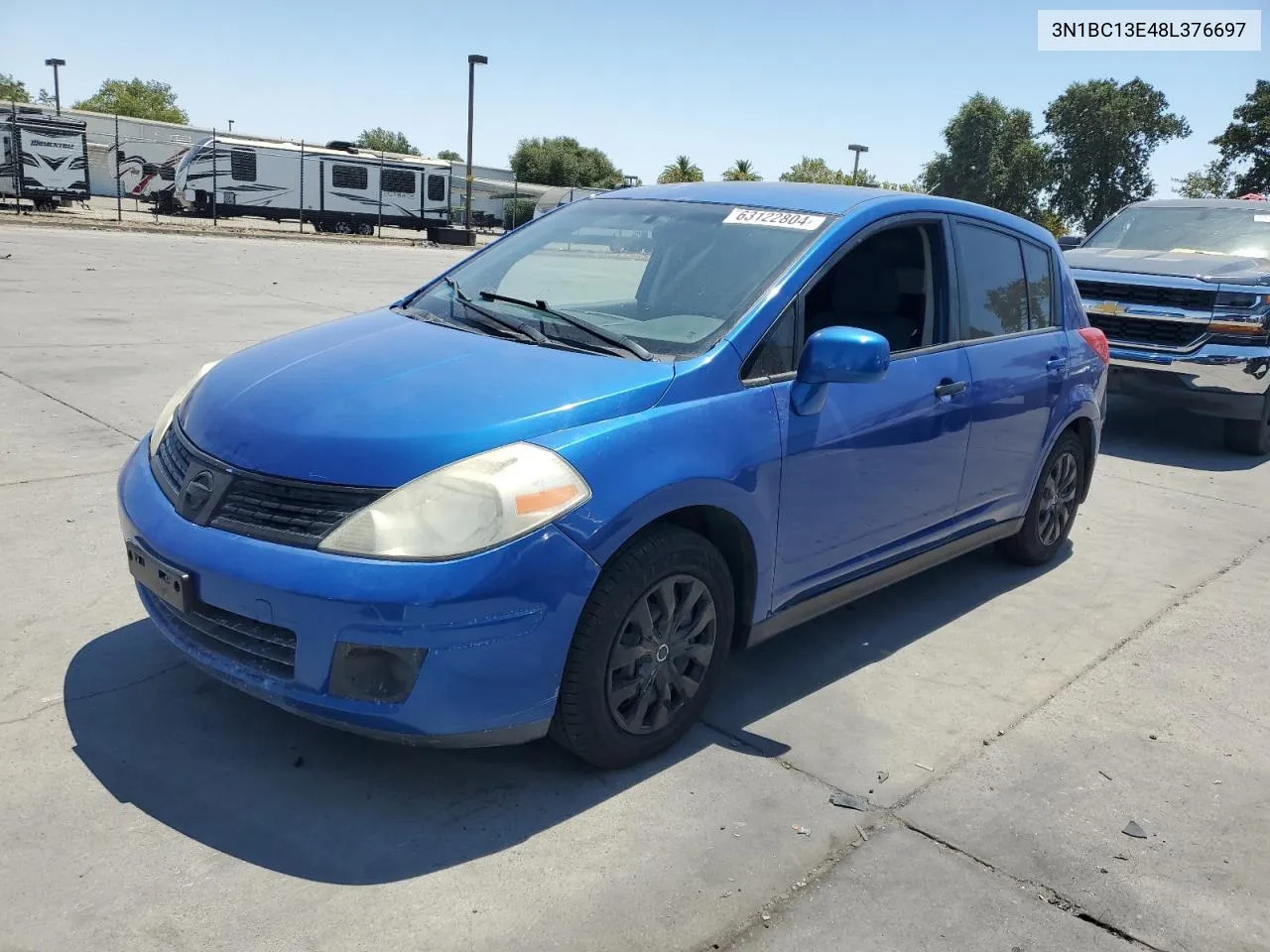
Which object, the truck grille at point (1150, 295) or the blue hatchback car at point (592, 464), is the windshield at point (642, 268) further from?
the truck grille at point (1150, 295)

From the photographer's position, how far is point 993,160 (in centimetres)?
7744

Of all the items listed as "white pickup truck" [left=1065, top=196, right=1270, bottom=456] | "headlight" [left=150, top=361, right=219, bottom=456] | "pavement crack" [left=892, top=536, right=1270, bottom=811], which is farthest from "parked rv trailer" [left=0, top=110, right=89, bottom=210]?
"pavement crack" [left=892, top=536, right=1270, bottom=811]

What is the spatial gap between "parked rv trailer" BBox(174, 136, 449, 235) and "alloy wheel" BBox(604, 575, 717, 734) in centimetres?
3681

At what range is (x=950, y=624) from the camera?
4672 millimetres

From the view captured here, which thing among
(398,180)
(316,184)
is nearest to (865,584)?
(316,184)

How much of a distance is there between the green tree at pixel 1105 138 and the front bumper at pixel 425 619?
74.2m

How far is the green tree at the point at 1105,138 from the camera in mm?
69125

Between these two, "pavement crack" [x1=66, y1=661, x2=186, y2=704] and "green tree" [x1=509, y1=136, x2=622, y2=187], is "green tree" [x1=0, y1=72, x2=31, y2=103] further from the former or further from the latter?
"pavement crack" [x1=66, y1=661, x2=186, y2=704]

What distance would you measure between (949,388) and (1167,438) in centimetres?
631

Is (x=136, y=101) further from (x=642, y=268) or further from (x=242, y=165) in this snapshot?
(x=642, y=268)

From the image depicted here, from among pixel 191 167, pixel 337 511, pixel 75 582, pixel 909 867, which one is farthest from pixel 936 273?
pixel 191 167

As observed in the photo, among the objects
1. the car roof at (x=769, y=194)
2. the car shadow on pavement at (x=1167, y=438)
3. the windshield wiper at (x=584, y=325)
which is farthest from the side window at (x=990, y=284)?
the car shadow on pavement at (x=1167, y=438)

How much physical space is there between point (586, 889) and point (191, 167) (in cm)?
3837

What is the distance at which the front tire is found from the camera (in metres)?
2.92
